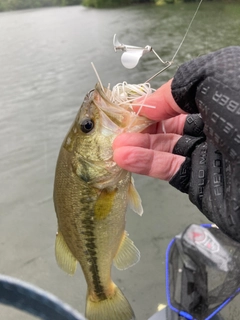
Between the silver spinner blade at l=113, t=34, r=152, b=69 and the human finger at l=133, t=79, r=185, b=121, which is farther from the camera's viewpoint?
the silver spinner blade at l=113, t=34, r=152, b=69

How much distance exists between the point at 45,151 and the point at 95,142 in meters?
5.07

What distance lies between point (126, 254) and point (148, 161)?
2.54 ft

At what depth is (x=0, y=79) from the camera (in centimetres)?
1146

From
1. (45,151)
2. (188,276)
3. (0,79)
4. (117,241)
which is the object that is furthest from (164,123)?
(0,79)

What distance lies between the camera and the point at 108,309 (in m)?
2.10

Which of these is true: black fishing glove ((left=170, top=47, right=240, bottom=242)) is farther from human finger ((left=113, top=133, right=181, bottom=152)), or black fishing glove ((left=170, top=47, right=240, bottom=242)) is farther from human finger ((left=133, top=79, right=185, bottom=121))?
human finger ((left=113, top=133, right=181, bottom=152))

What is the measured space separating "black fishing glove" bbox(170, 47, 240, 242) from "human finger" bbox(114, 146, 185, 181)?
0.12 ft

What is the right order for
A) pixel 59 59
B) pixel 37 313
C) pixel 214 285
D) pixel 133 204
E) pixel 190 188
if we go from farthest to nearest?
pixel 59 59 → pixel 214 285 → pixel 37 313 → pixel 133 204 → pixel 190 188

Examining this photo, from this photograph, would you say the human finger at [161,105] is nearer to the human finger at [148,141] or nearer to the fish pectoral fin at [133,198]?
the human finger at [148,141]

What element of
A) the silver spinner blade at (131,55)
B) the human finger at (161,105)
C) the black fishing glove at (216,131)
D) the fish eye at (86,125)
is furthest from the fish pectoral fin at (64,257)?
the silver spinner blade at (131,55)

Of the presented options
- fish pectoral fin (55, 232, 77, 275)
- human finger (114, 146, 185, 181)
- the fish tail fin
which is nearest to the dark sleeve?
human finger (114, 146, 185, 181)

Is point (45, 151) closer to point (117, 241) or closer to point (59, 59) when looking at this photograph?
point (117, 241)

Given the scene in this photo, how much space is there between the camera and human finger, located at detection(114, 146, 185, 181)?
148 centimetres

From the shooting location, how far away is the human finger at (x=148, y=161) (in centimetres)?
148
